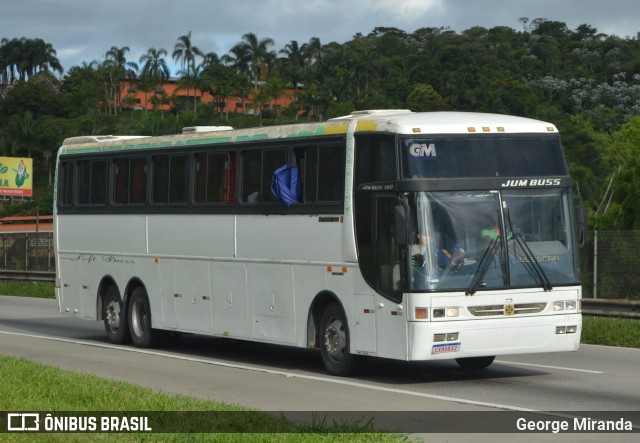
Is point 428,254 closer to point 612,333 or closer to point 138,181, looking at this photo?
point 612,333

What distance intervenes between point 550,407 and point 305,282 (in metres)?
4.72

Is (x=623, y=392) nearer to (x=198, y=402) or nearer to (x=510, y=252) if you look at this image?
(x=510, y=252)

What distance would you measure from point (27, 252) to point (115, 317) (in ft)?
83.7

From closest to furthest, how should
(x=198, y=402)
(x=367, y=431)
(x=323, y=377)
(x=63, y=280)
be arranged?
(x=367, y=431)
(x=198, y=402)
(x=323, y=377)
(x=63, y=280)

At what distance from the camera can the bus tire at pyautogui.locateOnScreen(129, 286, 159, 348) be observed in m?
21.0

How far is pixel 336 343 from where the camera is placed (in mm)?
16406

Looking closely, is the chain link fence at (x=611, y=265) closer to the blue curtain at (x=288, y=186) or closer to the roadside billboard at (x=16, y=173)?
the blue curtain at (x=288, y=186)

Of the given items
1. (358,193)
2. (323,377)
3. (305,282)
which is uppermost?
(358,193)

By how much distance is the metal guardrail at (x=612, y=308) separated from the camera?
23594mm

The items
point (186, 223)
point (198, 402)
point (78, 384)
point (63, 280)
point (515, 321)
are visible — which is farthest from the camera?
point (63, 280)

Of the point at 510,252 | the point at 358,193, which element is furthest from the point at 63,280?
the point at 510,252

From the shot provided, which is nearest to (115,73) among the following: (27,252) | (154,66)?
(154,66)

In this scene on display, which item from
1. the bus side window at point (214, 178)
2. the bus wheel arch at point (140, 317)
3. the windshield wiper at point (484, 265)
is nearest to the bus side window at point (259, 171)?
the bus side window at point (214, 178)

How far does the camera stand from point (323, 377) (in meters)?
16.2
